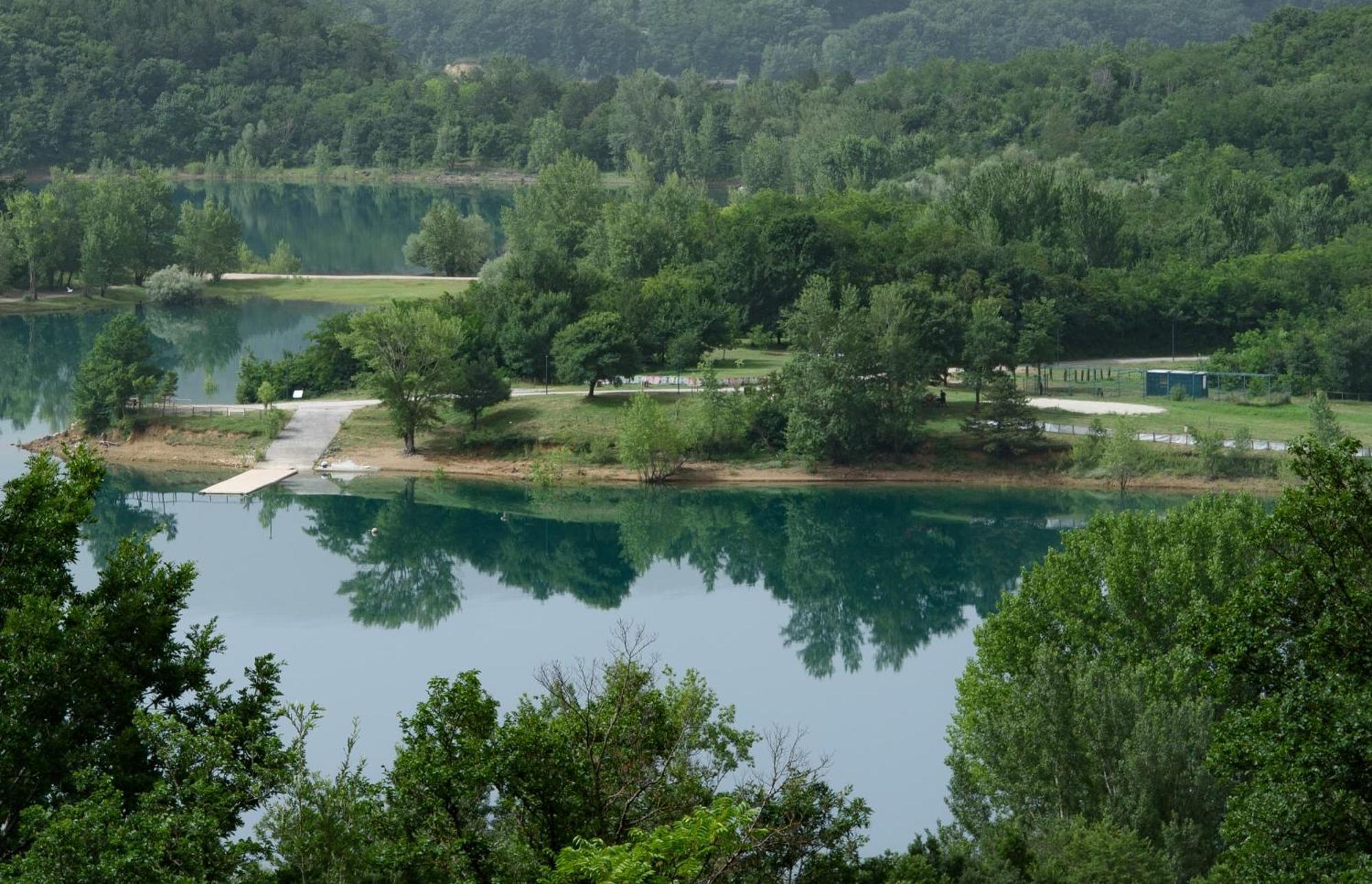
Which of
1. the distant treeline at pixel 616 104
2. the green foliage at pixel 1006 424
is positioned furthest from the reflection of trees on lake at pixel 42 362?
the distant treeline at pixel 616 104

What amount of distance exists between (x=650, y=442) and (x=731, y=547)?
5.43 meters

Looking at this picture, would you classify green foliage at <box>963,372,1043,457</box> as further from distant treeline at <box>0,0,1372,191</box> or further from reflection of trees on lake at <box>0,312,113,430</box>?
distant treeline at <box>0,0,1372,191</box>

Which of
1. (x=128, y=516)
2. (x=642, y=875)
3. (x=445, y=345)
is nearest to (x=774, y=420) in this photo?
(x=445, y=345)

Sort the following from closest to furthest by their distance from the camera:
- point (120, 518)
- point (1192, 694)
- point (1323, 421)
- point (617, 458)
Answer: point (1192, 694) → point (120, 518) → point (1323, 421) → point (617, 458)

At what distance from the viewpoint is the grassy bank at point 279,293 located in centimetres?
8588

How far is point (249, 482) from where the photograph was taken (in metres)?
58.5

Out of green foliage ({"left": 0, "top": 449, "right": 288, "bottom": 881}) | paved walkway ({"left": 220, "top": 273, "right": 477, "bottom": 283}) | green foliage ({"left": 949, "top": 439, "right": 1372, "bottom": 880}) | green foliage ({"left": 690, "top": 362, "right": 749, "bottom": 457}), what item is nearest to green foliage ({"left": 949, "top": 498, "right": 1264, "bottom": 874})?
green foliage ({"left": 949, "top": 439, "right": 1372, "bottom": 880})

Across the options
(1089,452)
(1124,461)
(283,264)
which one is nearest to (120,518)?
(1089,452)

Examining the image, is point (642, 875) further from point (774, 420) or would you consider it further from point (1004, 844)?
point (774, 420)

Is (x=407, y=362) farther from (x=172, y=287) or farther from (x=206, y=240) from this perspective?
(x=206, y=240)

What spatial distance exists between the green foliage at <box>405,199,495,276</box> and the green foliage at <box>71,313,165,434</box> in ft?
102

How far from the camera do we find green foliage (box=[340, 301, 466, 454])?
196 ft

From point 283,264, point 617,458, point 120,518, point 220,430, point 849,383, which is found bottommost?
point 120,518

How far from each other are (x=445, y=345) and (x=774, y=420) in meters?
9.85
